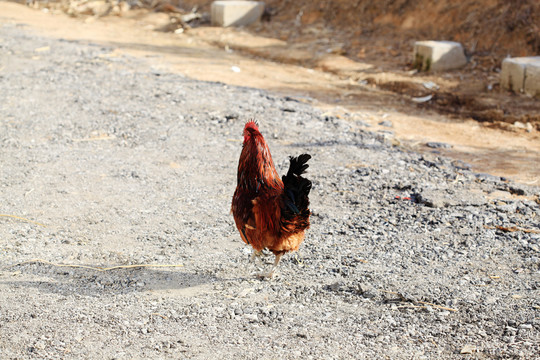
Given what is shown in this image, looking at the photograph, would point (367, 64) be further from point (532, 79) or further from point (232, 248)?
point (232, 248)

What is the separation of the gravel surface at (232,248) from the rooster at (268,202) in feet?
1.50

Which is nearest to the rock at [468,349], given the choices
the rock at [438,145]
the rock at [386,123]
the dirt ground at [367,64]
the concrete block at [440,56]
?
the dirt ground at [367,64]

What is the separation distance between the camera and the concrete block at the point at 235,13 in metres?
17.0

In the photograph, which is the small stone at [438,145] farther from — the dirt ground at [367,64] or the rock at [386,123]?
the rock at [386,123]

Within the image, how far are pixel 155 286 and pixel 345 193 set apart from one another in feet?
8.45

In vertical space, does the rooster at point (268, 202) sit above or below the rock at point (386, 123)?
above

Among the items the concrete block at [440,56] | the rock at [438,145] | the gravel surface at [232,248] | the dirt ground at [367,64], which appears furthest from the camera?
the concrete block at [440,56]

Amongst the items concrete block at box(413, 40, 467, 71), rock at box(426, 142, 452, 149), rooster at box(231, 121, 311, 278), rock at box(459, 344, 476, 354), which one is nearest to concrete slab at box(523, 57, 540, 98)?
concrete block at box(413, 40, 467, 71)

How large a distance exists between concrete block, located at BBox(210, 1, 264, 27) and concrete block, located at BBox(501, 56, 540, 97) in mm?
8959

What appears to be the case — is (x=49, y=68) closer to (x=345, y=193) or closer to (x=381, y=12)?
(x=345, y=193)

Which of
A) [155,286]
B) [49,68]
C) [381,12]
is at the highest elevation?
[381,12]

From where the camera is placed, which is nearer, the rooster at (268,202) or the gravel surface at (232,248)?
the gravel surface at (232,248)

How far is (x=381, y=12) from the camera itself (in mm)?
15461

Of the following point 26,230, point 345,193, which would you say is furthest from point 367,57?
point 26,230
